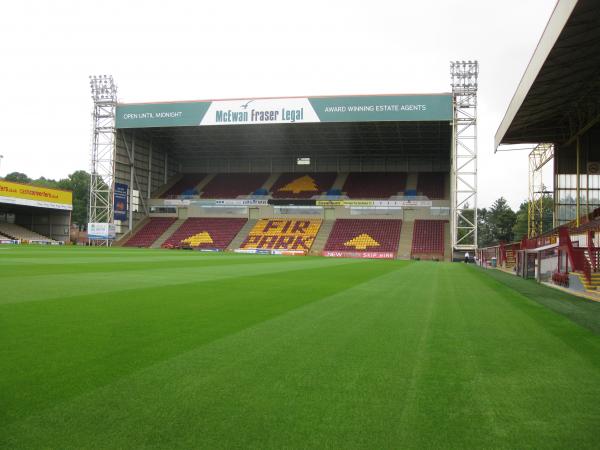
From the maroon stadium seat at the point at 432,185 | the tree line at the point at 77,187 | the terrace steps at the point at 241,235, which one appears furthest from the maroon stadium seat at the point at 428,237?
the tree line at the point at 77,187

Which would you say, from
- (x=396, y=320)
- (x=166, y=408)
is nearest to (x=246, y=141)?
(x=396, y=320)

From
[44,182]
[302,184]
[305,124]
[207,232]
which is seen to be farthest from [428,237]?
[44,182]

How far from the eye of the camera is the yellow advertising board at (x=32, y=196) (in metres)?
45.5

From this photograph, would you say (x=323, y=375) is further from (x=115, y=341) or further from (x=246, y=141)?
(x=246, y=141)

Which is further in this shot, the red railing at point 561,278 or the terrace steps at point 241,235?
the terrace steps at point 241,235

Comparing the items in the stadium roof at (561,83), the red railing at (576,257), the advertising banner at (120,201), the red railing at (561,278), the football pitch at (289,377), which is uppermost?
the stadium roof at (561,83)

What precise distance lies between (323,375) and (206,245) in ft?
151

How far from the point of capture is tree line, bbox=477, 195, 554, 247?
73.7m

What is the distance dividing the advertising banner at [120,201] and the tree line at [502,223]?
5314 cm

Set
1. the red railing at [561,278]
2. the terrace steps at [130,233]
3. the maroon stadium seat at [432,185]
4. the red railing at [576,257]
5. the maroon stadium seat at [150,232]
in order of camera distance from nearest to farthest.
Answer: the red railing at [576,257] → the red railing at [561,278] → the terrace steps at [130,233] → the maroon stadium seat at [150,232] → the maroon stadium seat at [432,185]

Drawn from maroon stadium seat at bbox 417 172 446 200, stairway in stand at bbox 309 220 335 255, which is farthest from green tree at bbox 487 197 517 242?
stairway in stand at bbox 309 220 335 255

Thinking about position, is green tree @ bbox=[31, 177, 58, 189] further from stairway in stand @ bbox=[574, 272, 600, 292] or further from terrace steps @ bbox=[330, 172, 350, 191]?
stairway in stand @ bbox=[574, 272, 600, 292]

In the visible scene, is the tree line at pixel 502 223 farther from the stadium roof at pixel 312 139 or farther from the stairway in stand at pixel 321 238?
the stairway in stand at pixel 321 238

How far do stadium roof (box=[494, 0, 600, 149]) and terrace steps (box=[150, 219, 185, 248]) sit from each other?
34.1 m
